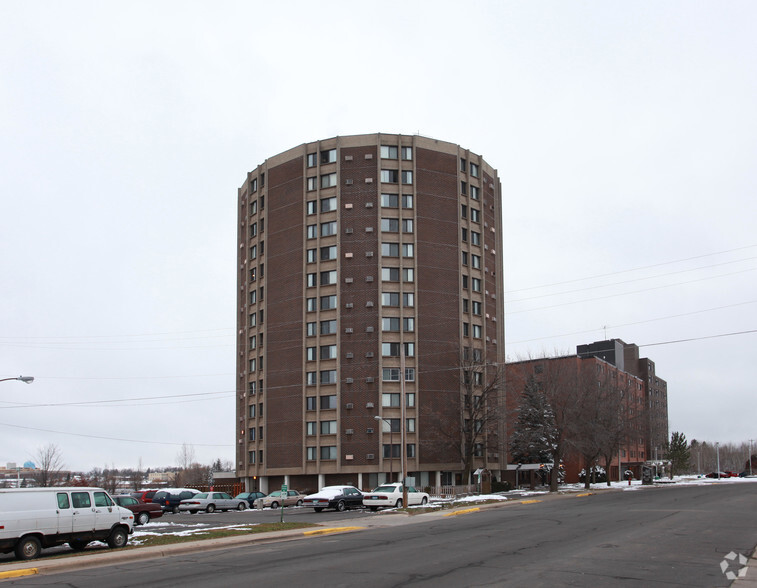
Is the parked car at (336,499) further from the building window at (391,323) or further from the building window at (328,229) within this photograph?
the building window at (328,229)

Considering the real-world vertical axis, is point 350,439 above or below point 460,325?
below

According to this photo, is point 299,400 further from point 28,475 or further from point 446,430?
point 28,475

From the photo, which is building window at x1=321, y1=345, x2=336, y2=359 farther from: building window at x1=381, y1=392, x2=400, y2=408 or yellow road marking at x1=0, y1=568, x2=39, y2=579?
yellow road marking at x1=0, y1=568, x2=39, y2=579

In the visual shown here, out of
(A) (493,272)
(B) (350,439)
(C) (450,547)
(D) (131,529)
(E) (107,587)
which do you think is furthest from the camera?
(A) (493,272)

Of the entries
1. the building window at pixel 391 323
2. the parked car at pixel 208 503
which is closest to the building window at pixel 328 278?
the building window at pixel 391 323

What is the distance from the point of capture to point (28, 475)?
109 meters

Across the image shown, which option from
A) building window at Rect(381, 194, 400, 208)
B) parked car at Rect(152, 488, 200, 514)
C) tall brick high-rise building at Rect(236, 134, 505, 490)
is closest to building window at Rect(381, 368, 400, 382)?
tall brick high-rise building at Rect(236, 134, 505, 490)

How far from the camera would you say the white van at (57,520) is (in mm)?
20438

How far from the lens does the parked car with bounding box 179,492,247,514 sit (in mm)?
47469

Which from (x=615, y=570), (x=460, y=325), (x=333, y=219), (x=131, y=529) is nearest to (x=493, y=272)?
(x=460, y=325)

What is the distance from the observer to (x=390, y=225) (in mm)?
71812

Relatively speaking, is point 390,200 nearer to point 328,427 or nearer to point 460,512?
point 328,427

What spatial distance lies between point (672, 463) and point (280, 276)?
324 ft

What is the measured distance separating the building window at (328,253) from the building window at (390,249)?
4.85 m
